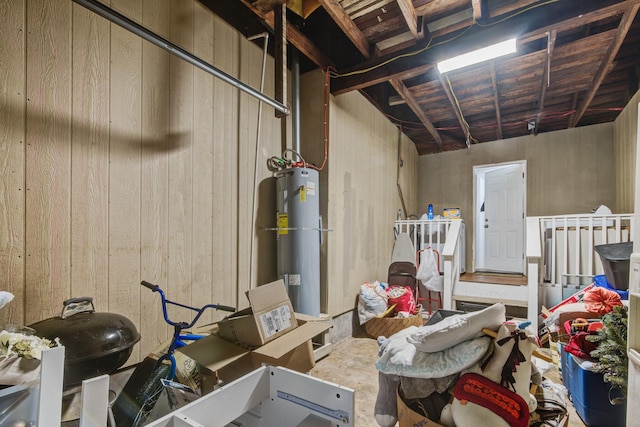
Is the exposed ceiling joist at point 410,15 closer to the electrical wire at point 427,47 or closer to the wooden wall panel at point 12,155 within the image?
the electrical wire at point 427,47

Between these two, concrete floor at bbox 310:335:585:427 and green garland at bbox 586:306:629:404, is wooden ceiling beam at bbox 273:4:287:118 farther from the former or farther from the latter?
green garland at bbox 586:306:629:404

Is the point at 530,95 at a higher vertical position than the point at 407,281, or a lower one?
higher

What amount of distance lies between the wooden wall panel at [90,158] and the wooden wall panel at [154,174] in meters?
0.21

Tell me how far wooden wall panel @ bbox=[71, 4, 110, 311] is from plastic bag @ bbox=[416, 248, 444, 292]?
3811mm

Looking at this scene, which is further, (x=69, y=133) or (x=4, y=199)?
(x=69, y=133)

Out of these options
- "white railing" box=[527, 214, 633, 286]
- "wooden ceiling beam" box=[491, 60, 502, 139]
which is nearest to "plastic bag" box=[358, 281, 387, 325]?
"white railing" box=[527, 214, 633, 286]

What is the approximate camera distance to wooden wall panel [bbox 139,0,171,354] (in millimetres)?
1994

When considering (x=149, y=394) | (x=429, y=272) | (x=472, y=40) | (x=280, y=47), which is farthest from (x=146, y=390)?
(x=429, y=272)

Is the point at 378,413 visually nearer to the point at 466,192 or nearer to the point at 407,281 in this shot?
the point at 407,281

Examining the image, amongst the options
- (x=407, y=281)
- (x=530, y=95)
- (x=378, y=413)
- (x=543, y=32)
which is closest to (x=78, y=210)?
(x=378, y=413)

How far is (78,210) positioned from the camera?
1697 millimetres

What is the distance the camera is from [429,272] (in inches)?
173

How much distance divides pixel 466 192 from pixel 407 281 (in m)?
2.75

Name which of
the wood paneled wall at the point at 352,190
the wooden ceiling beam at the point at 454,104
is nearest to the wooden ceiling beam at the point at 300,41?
the wood paneled wall at the point at 352,190
